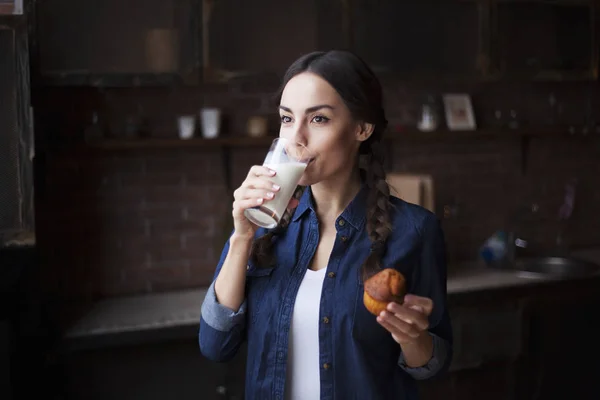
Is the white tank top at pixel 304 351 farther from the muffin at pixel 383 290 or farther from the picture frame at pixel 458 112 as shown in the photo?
the picture frame at pixel 458 112

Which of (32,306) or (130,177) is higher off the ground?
(130,177)

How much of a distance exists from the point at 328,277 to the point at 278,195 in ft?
0.70

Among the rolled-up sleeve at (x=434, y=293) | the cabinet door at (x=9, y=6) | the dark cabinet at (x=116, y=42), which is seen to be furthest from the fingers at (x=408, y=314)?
the dark cabinet at (x=116, y=42)

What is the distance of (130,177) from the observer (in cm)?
291

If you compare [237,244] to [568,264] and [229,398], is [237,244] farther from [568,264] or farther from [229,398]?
[568,264]

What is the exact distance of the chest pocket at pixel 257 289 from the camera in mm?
1358

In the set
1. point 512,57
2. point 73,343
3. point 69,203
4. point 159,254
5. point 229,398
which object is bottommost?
point 229,398

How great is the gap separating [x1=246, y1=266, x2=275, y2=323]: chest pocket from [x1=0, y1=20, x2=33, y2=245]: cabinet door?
121cm

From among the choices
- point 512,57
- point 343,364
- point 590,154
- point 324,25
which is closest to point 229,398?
point 343,364

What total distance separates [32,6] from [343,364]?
1.99 metres

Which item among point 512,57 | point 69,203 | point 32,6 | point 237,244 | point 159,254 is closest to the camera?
point 237,244

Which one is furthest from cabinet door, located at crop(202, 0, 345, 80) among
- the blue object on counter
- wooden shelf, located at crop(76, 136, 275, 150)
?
the blue object on counter

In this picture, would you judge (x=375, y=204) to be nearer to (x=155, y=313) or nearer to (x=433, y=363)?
(x=433, y=363)

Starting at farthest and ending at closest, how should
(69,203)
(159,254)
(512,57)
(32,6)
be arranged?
(512,57)
(159,254)
(69,203)
(32,6)
